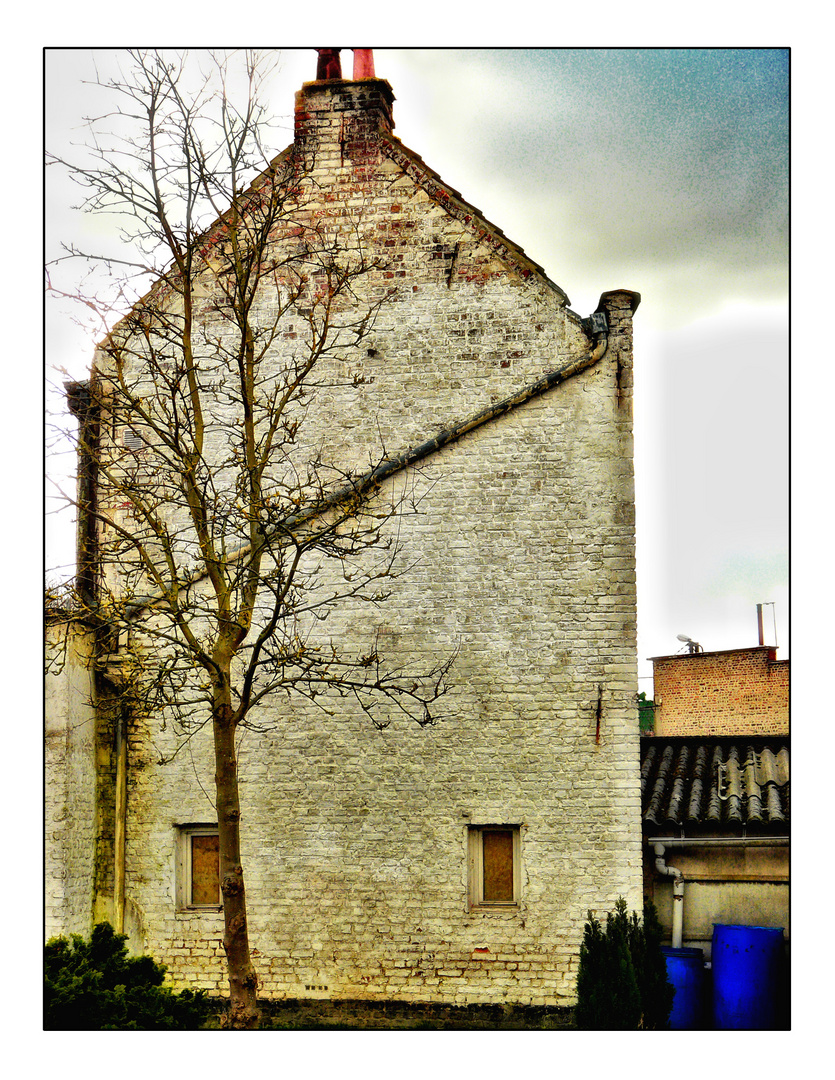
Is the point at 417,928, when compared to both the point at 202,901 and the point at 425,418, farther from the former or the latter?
the point at 425,418

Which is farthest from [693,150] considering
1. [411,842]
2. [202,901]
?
[202,901]

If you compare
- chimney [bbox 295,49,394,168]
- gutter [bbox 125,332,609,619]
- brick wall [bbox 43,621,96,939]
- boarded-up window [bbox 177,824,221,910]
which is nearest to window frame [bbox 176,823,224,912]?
boarded-up window [bbox 177,824,221,910]

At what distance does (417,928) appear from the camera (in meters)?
8.48

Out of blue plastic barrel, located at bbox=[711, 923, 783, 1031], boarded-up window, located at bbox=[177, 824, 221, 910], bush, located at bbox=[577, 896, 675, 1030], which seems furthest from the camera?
boarded-up window, located at bbox=[177, 824, 221, 910]

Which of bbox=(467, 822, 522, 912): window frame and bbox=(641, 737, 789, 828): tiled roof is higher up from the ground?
bbox=(641, 737, 789, 828): tiled roof

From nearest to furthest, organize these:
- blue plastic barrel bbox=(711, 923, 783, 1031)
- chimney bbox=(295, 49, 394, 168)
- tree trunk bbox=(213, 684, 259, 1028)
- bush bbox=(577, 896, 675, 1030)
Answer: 1. tree trunk bbox=(213, 684, 259, 1028)
2. bush bbox=(577, 896, 675, 1030)
3. blue plastic barrel bbox=(711, 923, 783, 1031)
4. chimney bbox=(295, 49, 394, 168)

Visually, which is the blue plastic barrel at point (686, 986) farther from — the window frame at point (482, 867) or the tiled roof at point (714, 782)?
the window frame at point (482, 867)

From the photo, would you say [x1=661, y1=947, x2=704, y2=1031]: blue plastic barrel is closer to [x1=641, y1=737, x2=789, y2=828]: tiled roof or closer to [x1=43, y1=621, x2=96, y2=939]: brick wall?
[x1=641, y1=737, x2=789, y2=828]: tiled roof

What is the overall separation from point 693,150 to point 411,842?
5.97 m

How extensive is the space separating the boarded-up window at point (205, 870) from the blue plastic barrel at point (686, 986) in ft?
12.4

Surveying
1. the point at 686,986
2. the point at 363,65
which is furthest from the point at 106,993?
the point at 363,65

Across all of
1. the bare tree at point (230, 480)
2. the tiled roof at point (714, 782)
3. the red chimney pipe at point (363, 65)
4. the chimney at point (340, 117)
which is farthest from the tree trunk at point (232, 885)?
the red chimney pipe at point (363, 65)

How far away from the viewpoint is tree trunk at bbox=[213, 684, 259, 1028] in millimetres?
6762

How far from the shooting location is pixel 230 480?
934cm
